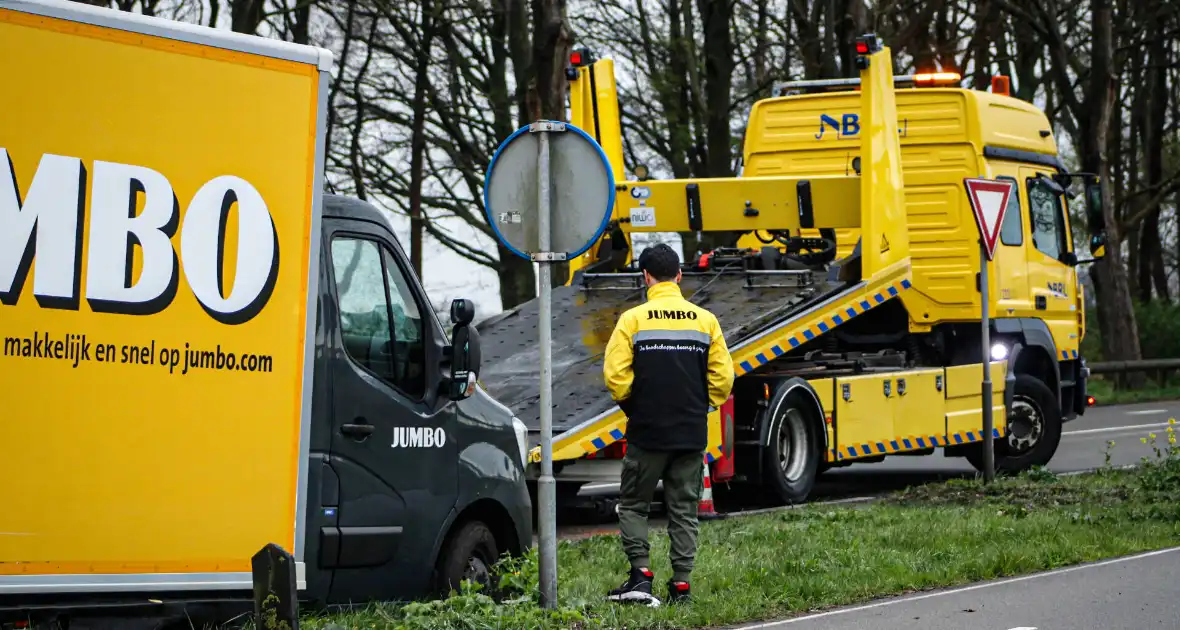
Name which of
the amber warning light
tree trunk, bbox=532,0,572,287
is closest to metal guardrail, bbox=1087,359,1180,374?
the amber warning light

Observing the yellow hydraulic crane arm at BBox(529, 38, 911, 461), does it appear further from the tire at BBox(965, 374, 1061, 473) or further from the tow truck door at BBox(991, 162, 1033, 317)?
the tire at BBox(965, 374, 1061, 473)

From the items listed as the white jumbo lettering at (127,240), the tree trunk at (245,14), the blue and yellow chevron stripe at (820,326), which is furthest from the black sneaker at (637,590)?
the tree trunk at (245,14)

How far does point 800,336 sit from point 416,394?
19.2 feet

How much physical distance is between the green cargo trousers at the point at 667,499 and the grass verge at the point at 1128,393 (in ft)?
69.5

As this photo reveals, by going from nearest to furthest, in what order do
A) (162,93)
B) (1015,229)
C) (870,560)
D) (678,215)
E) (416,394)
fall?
(162,93), (416,394), (870,560), (678,215), (1015,229)

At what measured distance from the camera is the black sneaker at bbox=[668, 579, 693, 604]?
7.72 meters

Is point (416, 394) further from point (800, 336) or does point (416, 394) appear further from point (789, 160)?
point (789, 160)

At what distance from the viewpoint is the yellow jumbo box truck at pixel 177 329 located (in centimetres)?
572

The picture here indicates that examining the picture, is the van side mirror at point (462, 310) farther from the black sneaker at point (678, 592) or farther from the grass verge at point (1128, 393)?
the grass verge at point (1128, 393)

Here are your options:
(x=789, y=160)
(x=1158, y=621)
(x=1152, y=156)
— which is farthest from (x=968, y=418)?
(x=1152, y=156)

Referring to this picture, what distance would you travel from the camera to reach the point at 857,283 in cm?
1348

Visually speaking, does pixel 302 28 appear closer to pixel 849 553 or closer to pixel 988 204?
pixel 988 204

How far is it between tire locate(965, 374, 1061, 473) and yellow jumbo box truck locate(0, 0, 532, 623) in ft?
32.0

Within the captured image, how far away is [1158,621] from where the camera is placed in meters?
7.36
